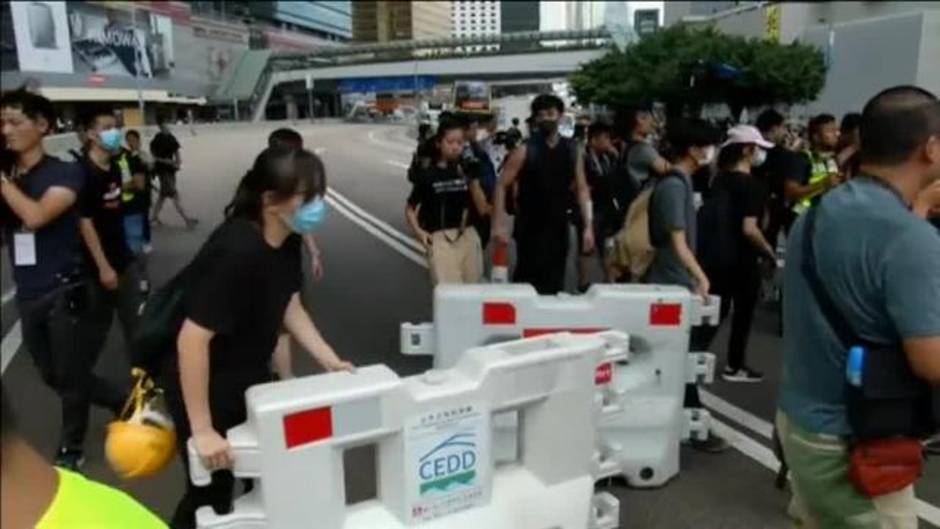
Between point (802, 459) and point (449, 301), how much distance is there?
1617 millimetres

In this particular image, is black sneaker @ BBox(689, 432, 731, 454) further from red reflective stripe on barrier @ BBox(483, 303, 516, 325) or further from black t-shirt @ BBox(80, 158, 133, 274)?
black t-shirt @ BBox(80, 158, 133, 274)

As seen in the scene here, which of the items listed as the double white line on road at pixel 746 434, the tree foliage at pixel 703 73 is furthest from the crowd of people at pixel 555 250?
the tree foliage at pixel 703 73

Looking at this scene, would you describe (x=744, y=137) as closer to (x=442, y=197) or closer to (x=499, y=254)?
(x=499, y=254)

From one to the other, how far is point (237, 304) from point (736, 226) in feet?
10.5

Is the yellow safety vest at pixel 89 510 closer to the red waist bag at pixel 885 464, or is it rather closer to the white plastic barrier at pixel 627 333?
the red waist bag at pixel 885 464

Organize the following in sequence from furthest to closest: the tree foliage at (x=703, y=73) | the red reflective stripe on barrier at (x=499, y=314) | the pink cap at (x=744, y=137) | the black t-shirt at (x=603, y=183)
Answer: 1. the tree foliage at (x=703, y=73)
2. the black t-shirt at (x=603, y=183)
3. the pink cap at (x=744, y=137)
4. the red reflective stripe on barrier at (x=499, y=314)

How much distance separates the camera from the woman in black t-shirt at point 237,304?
2.10 metres

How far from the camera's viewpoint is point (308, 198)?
7.28 feet

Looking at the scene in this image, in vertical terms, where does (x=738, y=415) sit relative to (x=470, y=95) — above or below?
below

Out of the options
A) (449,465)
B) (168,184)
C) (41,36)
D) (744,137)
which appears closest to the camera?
(41,36)

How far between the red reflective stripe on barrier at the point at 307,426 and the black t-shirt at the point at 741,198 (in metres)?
3.11

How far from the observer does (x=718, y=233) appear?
14.6 ft

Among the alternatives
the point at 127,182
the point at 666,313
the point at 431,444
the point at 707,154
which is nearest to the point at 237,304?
the point at 431,444

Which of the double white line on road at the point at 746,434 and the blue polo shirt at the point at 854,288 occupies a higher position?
the blue polo shirt at the point at 854,288
